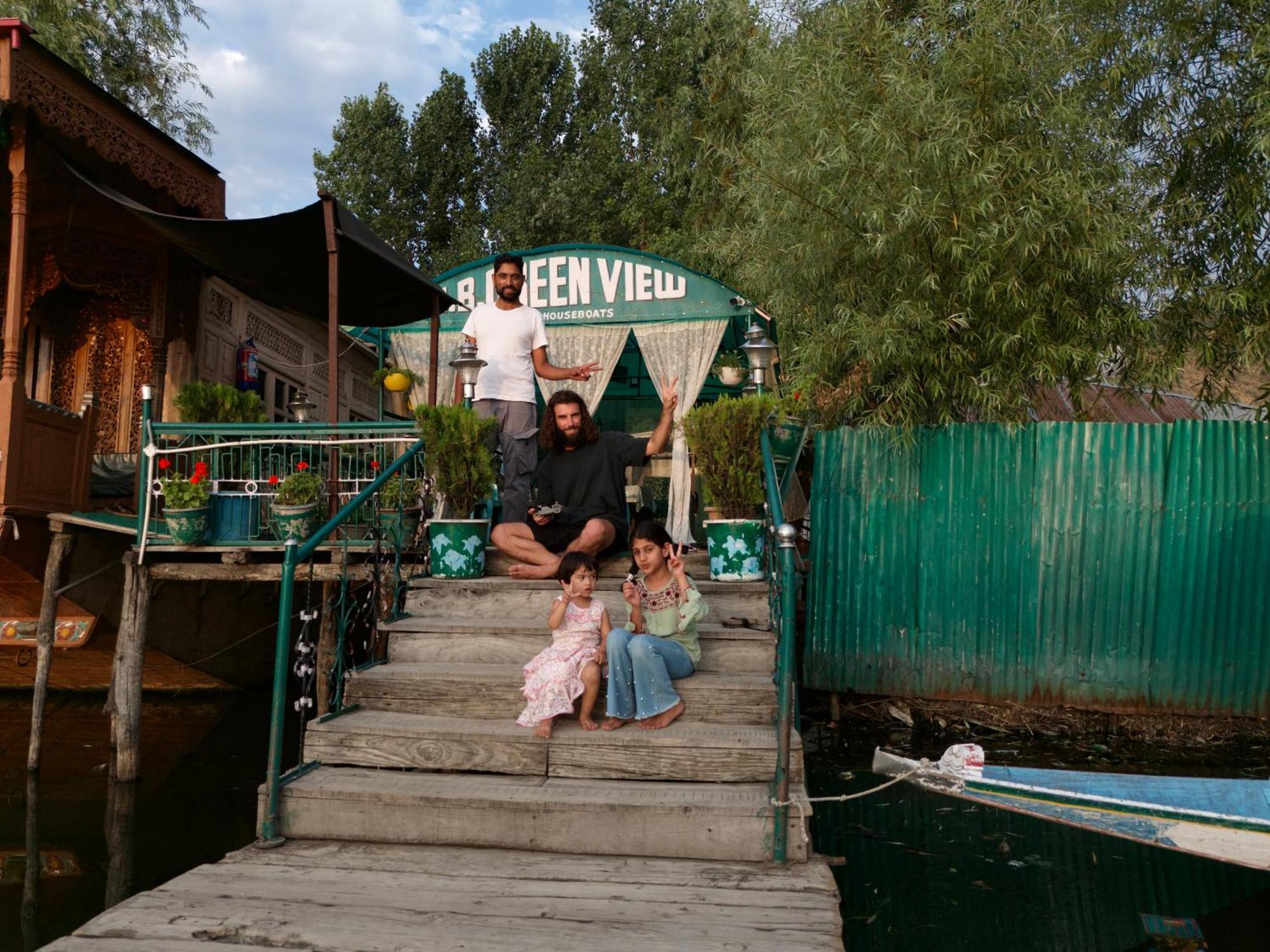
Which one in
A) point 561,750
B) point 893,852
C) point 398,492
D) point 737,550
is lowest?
point 893,852

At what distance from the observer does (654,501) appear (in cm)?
1171

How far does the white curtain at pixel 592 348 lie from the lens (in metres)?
10.8

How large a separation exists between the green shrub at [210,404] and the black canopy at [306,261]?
4.05 feet

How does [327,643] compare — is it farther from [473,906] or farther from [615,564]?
[473,906]

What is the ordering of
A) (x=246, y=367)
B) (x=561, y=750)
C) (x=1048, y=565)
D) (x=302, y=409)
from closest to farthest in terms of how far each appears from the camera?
(x=561, y=750) → (x=1048, y=565) → (x=302, y=409) → (x=246, y=367)

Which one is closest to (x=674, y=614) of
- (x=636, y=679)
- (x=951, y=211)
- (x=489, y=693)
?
(x=636, y=679)

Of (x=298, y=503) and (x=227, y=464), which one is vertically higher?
(x=227, y=464)

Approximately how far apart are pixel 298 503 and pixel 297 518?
0.35ft

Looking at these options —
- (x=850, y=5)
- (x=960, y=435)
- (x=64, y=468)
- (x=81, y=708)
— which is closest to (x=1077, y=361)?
(x=960, y=435)

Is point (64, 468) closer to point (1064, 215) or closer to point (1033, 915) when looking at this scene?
point (1033, 915)

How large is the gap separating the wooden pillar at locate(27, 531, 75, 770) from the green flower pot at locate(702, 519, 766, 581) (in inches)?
220

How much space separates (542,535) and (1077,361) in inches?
197

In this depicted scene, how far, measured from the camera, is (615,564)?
6133mm

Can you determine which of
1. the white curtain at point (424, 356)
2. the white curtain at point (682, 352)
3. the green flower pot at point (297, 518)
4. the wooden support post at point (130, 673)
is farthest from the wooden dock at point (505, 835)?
the white curtain at point (424, 356)
